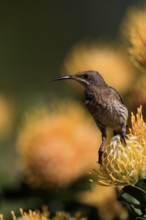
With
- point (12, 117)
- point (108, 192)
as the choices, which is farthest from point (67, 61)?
point (108, 192)

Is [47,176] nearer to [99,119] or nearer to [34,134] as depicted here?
[34,134]

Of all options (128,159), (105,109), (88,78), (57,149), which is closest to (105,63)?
(57,149)

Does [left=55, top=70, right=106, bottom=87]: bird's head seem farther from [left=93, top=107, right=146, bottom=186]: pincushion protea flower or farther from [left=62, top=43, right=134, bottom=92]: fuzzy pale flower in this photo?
[left=62, top=43, right=134, bottom=92]: fuzzy pale flower

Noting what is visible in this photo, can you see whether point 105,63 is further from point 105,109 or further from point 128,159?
point 128,159

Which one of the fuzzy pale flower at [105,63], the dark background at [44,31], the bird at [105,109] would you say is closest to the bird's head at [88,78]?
the bird at [105,109]

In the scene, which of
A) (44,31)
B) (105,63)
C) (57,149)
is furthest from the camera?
(44,31)

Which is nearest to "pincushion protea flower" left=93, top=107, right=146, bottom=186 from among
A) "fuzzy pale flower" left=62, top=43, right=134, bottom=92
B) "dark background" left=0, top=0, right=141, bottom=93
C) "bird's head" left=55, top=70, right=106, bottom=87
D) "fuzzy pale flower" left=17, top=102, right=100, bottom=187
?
"bird's head" left=55, top=70, right=106, bottom=87

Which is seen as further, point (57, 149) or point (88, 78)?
point (57, 149)
